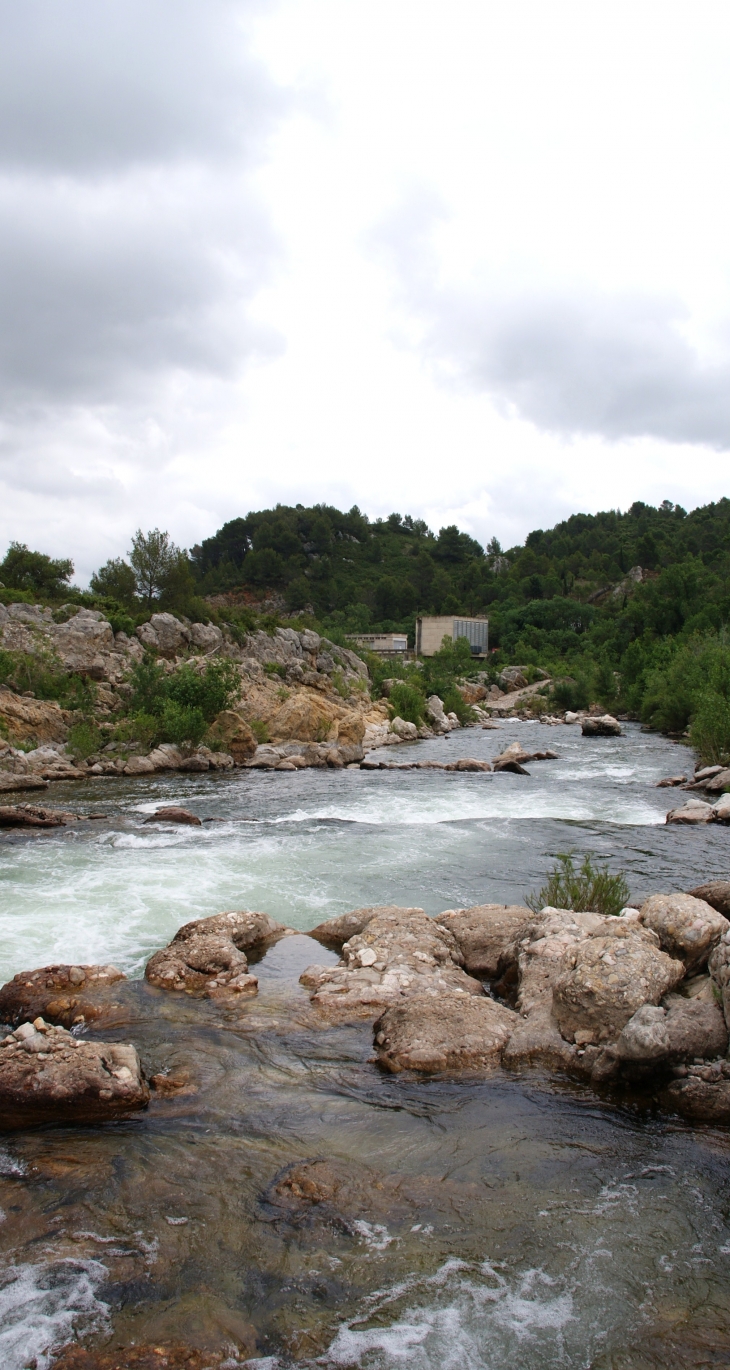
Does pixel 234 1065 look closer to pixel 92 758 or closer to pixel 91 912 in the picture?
pixel 91 912

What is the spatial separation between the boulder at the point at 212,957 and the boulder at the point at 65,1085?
7.28 ft

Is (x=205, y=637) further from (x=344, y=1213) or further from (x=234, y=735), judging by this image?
(x=344, y=1213)

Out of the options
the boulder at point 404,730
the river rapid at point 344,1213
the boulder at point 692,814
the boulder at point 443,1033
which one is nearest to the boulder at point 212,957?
the river rapid at point 344,1213

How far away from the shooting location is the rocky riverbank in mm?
6027

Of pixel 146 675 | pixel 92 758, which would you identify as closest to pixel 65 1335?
pixel 92 758

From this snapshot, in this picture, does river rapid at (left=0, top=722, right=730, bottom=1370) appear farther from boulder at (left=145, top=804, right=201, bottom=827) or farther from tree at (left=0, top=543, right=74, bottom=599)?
tree at (left=0, top=543, right=74, bottom=599)

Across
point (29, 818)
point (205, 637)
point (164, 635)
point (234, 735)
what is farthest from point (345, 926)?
point (205, 637)

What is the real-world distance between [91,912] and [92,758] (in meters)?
18.5

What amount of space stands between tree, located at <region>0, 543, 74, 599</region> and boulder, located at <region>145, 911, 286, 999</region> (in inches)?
1659

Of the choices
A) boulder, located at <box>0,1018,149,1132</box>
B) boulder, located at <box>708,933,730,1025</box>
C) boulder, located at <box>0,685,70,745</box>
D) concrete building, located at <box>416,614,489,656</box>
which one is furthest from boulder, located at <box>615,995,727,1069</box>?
concrete building, located at <box>416,614,489,656</box>

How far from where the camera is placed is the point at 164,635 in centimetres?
4453

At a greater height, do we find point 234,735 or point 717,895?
point 717,895

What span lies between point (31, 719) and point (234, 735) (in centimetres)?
859

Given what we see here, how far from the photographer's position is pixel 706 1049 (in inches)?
246
